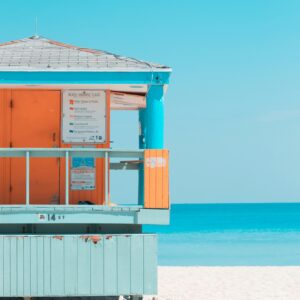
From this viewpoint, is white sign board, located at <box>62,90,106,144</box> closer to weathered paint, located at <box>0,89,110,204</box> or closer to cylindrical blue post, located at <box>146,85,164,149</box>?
weathered paint, located at <box>0,89,110,204</box>

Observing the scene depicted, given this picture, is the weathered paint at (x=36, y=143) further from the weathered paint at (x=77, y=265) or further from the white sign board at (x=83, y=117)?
the weathered paint at (x=77, y=265)

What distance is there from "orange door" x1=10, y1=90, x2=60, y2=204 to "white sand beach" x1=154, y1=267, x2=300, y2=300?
417cm

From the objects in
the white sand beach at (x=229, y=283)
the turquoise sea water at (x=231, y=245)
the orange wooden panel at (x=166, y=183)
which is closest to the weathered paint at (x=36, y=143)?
the orange wooden panel at (x=166, y=183)

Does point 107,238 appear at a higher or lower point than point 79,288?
higher

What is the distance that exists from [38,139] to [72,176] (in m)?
0.93

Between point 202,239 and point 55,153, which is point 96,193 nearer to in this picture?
point 55,153

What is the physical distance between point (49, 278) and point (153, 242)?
1.81 m

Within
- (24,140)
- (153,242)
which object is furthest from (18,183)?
(153,242)

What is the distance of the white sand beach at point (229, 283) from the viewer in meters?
18.2

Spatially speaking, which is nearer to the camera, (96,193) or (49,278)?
(49,278)

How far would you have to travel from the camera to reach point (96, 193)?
15.0m

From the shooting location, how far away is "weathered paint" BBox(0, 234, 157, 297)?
1327 centimetres

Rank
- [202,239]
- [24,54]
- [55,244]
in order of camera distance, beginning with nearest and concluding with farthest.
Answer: [55,244] < [24,54] < [202,239]

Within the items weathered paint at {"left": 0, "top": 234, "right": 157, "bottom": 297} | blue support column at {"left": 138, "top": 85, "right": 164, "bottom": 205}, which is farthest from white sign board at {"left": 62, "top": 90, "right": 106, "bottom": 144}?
weathered paint at {"left": 0, "top": 234, "right": 157, "bottom": 297}
